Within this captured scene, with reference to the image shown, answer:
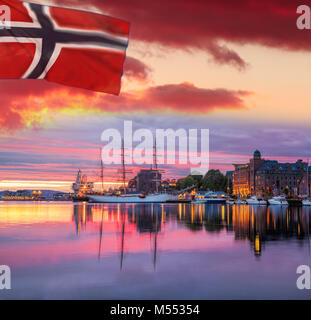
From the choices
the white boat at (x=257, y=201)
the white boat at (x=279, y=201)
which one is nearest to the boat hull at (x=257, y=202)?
the white boat at (x=257, y=201)

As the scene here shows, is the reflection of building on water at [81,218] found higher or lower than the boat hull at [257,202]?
higher

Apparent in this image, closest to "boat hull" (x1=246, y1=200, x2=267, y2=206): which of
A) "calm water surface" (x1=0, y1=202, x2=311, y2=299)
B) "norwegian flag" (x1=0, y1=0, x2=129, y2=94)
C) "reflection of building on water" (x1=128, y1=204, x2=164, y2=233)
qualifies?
"reflection of building on water" (x1=128, y1=204, x2=164, y2=233)

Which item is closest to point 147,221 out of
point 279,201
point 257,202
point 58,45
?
point 58,45

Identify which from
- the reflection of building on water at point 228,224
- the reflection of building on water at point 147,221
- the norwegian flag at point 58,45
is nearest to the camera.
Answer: the norwegian flag at point 58,45

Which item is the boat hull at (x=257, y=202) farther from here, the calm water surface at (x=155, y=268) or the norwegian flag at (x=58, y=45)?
the norwegian flag at (x=58, y=45)

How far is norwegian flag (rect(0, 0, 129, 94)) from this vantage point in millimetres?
9648

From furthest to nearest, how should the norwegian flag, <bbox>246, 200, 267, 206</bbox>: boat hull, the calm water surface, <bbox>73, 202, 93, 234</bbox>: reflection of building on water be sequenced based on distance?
<bbox>246, 200, 267, 206</bbox>: boat hull, <bbox>73, 202, 93, 234</bbox>: reflection of building on water, the calm water surface, the norwegian flag

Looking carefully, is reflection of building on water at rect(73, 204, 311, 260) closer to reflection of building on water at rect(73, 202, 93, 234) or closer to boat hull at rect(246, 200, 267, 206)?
reflection of building on water at rect(73, 202, 93, 234)

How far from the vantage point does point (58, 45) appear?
9.73m

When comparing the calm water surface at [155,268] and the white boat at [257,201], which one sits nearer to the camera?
the calm water surface at [155,268]

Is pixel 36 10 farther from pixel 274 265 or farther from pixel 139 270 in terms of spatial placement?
pixel 274 265

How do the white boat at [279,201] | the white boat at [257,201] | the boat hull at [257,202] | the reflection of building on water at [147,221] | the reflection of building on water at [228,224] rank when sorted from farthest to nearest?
the white boat at [257,201], the boat hull at [257,202], the white boat at [279,201], the reflection of building on water at [147,221], the reflection of building on water at [228,224]

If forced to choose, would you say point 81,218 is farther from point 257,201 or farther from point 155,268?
point 257,201

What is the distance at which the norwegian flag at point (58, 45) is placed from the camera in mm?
9648
